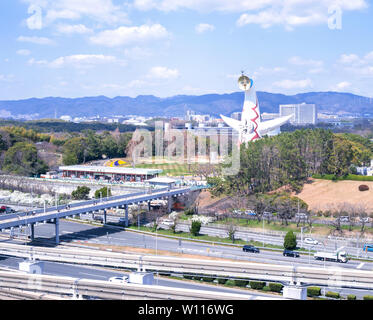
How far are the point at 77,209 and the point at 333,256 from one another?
8.09m

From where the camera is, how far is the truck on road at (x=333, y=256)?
40.8 ft

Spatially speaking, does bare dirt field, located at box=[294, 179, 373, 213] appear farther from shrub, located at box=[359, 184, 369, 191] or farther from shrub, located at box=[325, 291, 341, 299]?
shrub, located at box=[325, 291, 341, 299]

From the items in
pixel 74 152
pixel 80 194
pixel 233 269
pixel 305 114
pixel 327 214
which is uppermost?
pixel 305 114

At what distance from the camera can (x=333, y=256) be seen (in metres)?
12.4

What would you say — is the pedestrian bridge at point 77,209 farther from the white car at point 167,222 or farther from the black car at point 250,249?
the black car at point 250,249

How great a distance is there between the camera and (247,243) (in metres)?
14.5

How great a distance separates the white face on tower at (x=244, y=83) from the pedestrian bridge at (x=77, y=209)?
771 cm

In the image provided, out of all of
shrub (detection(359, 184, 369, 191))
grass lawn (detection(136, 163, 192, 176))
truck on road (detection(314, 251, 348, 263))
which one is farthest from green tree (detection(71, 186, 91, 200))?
shrub (detection(359, 184, 369, 191))

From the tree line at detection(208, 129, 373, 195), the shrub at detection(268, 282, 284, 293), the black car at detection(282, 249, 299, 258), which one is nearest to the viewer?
the shrub at detection(268, 282, 284, 293)

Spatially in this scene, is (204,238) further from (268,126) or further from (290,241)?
(268,126)

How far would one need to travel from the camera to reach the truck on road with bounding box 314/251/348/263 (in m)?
12.4

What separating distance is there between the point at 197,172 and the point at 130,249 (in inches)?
482

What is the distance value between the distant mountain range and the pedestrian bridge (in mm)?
111927

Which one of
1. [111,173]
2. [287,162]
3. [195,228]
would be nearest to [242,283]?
[195,228]
